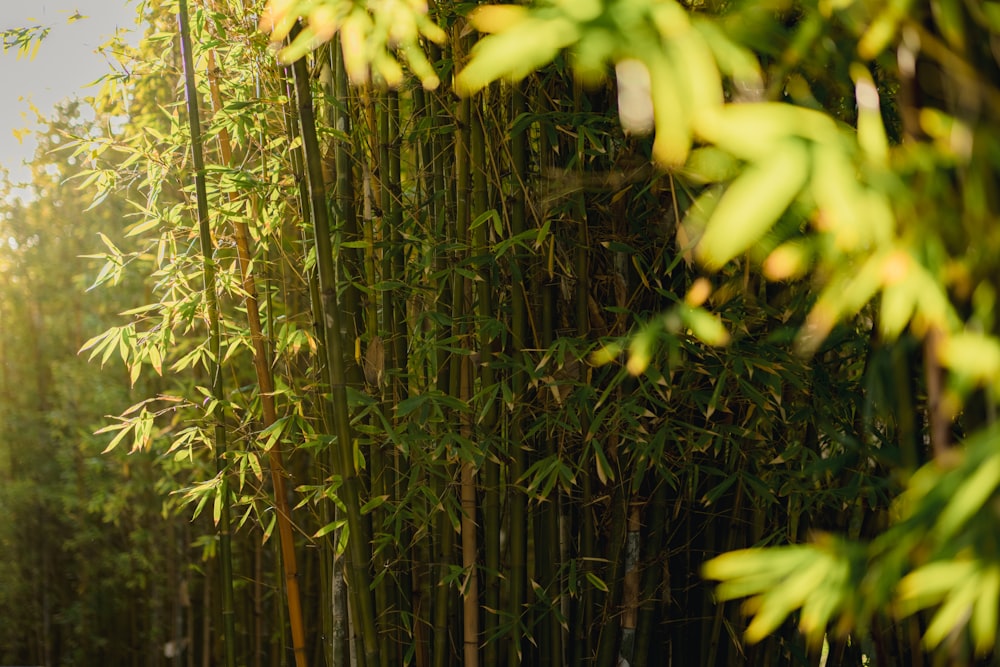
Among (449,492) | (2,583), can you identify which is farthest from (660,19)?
(2,583)

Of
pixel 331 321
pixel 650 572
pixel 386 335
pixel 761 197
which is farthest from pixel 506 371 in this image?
pixel 761 197

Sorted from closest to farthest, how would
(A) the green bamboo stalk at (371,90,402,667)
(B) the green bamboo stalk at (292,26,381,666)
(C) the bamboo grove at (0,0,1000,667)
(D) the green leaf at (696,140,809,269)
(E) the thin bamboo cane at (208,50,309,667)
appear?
(D) the green leaf at (696,140,809,269)
(B) the green bamboo stalk at (292,26,381,666)
(C) the bamboo grove at (0,0,1000,667)
(A) the green bamboo stalk at (371,90,402,667)
(E) the thin bamboo cane at (208,50,309,667)

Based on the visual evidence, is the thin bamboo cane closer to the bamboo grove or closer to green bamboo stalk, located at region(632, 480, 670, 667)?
the bamboo grove

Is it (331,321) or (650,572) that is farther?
(650,572)

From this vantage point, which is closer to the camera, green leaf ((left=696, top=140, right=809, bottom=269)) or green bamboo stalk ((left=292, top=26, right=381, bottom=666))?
green leaf ((left=696, top=140, right=809, bottom=269))

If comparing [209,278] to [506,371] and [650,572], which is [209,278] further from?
[650,572]

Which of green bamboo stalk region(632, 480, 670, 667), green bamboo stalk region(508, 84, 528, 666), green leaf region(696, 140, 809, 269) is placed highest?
green leaf region(696, 140, 809, 269)

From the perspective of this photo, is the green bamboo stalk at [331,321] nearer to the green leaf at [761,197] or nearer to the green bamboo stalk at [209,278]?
the green bamboo stalk at [209,278]

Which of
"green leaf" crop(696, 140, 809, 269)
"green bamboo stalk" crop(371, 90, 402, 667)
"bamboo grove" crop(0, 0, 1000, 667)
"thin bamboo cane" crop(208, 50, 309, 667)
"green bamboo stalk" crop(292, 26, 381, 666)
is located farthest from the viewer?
"thin bamboo cane" crop(208, 50, 309, 667)

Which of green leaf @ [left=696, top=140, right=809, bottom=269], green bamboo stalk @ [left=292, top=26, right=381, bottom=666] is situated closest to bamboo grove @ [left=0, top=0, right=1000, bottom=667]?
green bamboo stalk @ [left=292, top=26, right=381, bottom=666]

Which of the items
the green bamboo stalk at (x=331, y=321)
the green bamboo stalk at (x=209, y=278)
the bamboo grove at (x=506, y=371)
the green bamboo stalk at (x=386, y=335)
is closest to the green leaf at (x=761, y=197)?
the bamboo grove at (x=506, y=371)

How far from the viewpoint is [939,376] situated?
2.78 ft

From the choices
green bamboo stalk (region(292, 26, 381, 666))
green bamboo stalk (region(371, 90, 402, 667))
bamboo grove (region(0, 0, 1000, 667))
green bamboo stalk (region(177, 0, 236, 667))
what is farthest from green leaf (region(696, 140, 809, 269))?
green bamboo stalk (region(177, 0, 236, 667))

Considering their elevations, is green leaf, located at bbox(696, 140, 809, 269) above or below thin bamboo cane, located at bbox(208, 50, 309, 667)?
above
